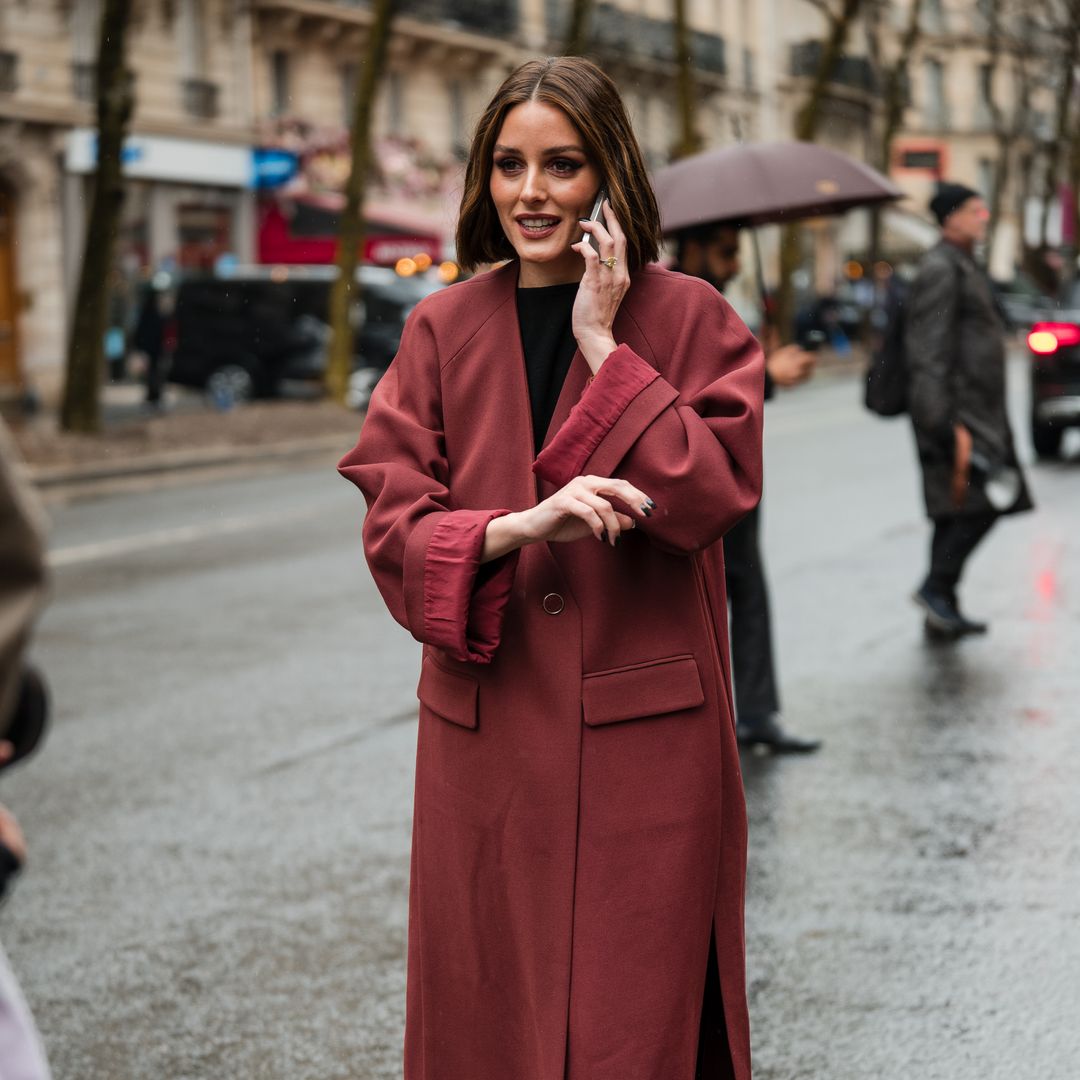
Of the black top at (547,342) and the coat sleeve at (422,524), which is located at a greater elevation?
the black top at (547,342)

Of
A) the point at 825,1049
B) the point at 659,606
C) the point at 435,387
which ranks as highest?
the point at 435,387

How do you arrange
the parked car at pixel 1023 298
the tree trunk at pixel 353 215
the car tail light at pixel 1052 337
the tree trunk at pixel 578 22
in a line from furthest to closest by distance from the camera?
1. the parked car at pixel 1023 298
2. the tree trunk at pixel 578 22
3. the tree trunk at pixel 353 215
4. the car tail light at pixel 1052 337

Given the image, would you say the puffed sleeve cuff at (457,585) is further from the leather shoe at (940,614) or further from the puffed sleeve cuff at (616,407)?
the leather shoe at (940,614)

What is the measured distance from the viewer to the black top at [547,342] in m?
2.94

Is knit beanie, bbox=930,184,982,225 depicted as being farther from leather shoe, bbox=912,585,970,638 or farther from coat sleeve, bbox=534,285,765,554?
coat sleeve, bbox=534,285,765,554

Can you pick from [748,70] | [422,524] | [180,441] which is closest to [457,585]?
[422,524]

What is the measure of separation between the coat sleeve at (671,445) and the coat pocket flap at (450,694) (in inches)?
12.9

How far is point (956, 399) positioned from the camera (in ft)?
28.3

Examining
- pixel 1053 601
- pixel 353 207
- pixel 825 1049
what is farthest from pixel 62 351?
pixel 825 1049

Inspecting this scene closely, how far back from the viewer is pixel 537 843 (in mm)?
2820

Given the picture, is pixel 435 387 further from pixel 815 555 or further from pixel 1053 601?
pixel 815 555

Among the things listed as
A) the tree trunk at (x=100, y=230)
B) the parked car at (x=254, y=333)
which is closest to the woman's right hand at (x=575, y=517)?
the tree trunk at (x=100, y=230)

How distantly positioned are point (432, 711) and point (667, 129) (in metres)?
52.0

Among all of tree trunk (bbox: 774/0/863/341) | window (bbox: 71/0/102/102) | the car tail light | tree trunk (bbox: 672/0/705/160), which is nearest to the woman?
the car tail light
